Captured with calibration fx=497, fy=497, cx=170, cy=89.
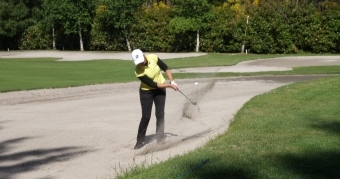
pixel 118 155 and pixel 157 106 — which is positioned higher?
pixel 157 106

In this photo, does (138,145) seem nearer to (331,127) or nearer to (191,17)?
(331,127)

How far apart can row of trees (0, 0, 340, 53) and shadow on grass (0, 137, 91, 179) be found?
32.6 m

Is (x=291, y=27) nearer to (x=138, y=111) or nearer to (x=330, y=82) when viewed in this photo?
(x=330, y=82)

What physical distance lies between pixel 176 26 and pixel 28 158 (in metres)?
37.4

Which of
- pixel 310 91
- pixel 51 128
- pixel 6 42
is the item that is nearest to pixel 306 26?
pixel 310 91

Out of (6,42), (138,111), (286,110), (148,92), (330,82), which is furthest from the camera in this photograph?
(6,42)

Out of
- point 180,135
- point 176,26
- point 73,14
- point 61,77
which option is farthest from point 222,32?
point 180,135

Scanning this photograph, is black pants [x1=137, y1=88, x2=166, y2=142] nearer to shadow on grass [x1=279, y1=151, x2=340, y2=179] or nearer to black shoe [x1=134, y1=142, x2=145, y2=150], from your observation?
black shoe [x1=134, y1=142, x2=145, y2=150]

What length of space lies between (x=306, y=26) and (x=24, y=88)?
85.3 ft

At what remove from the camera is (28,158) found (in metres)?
9.84

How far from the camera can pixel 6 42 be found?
214 feet

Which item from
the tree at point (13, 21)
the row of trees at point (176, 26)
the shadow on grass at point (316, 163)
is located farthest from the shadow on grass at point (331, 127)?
the tree at point (13, 21)

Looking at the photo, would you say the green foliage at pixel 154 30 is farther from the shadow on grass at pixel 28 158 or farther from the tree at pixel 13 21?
the shadow on grass at pixel 28 158

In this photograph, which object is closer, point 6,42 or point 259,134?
point 259,134
